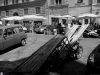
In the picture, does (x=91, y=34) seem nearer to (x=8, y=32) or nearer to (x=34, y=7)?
(x=8, y=32)

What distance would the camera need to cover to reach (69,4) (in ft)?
86.0

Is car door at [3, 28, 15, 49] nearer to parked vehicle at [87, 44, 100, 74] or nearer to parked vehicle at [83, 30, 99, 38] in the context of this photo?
parked vehicle at [87, 44, 100, 74]


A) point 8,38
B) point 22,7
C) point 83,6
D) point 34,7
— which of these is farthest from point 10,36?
point 22,7

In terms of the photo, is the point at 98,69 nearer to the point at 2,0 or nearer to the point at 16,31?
the point at 16,31

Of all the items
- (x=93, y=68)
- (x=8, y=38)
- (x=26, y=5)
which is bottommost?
(x=93, y=68)

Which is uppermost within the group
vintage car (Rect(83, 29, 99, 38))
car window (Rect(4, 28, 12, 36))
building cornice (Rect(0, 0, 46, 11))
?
building cornice (Rect(0, 0, 46, 11))

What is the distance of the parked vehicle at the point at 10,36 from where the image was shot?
10272 millimetres

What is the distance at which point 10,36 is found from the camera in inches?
429

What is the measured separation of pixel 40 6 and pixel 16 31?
1816cm

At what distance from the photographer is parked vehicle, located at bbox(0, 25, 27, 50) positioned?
10.3 m

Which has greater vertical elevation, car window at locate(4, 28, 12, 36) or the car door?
car window at locate(4, 28, 12, 36)

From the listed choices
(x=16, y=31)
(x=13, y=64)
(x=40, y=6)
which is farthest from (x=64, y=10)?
(x=13, y=64)

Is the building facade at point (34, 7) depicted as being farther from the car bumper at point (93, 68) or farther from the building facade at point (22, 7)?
the car bumper at point (93, 68)

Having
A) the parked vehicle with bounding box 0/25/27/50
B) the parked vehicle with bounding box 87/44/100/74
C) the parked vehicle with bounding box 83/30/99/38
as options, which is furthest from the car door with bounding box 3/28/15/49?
the parked vehicle with bounding box 83/30/99/38
